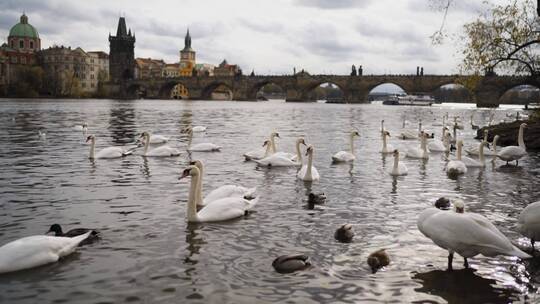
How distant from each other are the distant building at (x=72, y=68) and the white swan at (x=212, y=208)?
118 metres

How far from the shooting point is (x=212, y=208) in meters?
8.79

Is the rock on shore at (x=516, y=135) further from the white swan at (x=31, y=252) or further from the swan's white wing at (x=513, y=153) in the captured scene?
the white swan at (x=31, y=252)

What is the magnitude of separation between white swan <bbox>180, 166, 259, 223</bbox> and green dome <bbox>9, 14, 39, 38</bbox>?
6985 inches

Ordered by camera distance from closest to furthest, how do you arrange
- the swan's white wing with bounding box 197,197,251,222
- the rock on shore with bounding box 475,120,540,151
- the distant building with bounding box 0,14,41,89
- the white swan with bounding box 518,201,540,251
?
the white swan with bounding box 518,201,540,251 < the swan's white wing with bounding box 197,197,251,222 < the rock on shore with bounding box 475,120,540,151 < the distant building with bounding box 0,14,41,89

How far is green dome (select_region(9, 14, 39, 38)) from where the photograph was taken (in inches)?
6535

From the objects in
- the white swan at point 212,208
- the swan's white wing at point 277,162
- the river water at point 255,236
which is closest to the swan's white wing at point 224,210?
the white swan at point 212,208

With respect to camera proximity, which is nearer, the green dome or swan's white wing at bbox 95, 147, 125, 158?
swan's white wing at bbox 95, 147, 125, 158

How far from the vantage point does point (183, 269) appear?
657 cm

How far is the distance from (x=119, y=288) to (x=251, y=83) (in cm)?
12904

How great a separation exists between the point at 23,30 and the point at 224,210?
179 m

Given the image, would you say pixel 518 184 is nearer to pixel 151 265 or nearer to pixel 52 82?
pixel 151 265

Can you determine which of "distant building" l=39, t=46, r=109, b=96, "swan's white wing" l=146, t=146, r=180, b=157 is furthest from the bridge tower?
"swan's white wing" l=146, t=146, r=180, b=157

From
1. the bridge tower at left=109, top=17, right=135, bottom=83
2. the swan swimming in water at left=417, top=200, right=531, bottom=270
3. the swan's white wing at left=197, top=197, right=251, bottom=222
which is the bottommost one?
the swan's white wing at left=197, top=197, right=251, bottom=222

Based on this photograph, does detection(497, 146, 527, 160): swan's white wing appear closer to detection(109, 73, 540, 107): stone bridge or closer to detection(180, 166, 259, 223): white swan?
detection(180, 166, 259, 223): white swan
